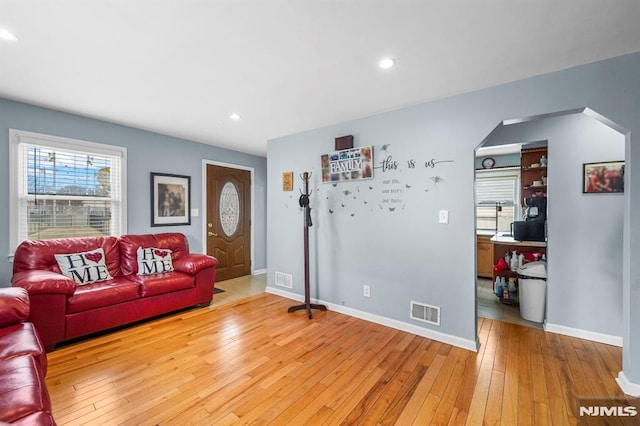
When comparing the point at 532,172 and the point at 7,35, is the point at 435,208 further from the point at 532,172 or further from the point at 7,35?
the point at 7,35

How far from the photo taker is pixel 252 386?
199cm

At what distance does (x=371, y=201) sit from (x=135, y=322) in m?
3.07

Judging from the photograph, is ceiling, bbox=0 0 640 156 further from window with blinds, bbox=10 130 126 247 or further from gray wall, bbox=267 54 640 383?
window with blinds, bbox=10 130 126 247

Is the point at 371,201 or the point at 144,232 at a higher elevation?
the point at 371,201

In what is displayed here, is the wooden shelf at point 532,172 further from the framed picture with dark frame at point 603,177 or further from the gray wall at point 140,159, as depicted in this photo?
the gray wall at point 140,159

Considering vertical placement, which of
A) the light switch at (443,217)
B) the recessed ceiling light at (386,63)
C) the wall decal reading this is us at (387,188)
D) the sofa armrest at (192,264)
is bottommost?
the sofa armrest at (192,264)

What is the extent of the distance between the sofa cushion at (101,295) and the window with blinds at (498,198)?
592 cm

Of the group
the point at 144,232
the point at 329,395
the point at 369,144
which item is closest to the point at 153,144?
the point at 144,232

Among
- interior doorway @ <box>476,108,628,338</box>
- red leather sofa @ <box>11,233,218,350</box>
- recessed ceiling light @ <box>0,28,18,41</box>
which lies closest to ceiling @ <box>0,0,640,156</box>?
recessed ceiling light @ <box>0,28,18,41</box>

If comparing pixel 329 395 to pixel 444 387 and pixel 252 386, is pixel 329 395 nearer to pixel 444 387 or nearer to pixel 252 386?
pixel 252 386

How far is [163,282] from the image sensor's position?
322 centimetres

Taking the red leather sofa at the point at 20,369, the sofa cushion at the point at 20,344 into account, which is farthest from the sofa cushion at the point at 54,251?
the sofa cushion at the point at 20,344

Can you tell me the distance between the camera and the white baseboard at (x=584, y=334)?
8.34 feet

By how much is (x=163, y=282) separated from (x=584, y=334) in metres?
4.51
